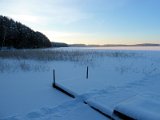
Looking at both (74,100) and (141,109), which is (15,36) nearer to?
(74,100)

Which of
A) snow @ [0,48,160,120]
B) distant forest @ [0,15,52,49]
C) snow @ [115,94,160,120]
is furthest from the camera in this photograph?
distant forest @ [0,15,52,49]

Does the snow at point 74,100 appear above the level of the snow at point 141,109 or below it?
below

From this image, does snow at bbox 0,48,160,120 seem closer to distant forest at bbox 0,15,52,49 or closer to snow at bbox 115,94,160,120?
snow at bbox 115,94,160,120

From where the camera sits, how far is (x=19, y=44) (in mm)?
52031

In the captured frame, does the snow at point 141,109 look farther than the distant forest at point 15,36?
No

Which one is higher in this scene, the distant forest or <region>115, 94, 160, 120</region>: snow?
the distant forest

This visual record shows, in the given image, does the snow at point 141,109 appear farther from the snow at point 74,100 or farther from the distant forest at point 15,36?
Result: the distant forest at point 15,36

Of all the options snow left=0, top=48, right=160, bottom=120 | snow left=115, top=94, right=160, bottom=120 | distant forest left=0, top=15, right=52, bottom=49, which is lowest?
snow left=0, top=48, right=160, bottom=120

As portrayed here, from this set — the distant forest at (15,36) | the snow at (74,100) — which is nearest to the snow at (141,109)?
the snow at (74,100)

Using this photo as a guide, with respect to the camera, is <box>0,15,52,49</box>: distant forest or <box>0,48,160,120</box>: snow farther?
<box>0,15,52,49</box>: distant forest

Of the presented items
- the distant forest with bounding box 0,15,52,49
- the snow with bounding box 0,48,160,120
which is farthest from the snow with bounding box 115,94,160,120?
the distant forest with bounding box 0,15,52,49

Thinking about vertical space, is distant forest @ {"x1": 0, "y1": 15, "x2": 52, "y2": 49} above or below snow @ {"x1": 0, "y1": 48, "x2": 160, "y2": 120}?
above

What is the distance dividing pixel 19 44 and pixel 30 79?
46259mm

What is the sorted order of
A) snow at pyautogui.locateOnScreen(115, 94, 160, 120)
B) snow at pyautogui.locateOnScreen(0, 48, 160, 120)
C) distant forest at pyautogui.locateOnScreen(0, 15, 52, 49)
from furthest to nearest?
distant forest at pyautogui.locateOnScreen(0, 15, 52, 49)
snow at pyautogui.locateOnScreen(0, 48, 160, 120)
snow at pyautogui.locateOnScreen(115, 94, 160, 120)
